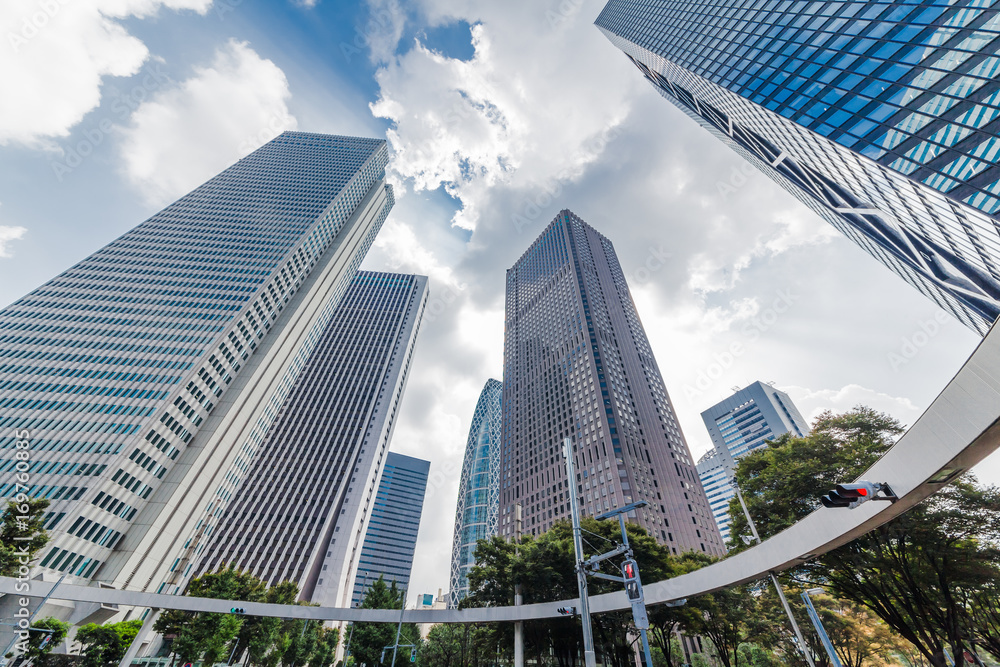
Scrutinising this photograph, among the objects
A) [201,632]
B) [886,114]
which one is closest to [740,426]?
[886,114]

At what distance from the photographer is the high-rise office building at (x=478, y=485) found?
13750 cm

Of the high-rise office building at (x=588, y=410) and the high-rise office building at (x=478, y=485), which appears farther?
the high-rise office building at (x=478, y=485)

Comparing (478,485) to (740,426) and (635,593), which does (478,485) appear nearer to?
(740,426)

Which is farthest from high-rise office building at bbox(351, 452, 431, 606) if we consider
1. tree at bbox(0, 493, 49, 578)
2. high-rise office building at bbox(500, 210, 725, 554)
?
tree at bbox(0, 493, 49, 578)

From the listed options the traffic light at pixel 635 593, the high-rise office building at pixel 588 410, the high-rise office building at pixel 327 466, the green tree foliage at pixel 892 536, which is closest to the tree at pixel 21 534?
the traffic light at pixel 635 593

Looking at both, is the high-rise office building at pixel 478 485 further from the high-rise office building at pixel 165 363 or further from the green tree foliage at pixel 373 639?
the green tree foliage at pixel 373 639

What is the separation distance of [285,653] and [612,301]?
105531mm

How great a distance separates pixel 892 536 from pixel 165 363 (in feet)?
261

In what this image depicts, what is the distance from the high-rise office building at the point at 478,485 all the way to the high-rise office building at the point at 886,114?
112795mm

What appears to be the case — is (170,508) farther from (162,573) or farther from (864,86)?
(864,86)

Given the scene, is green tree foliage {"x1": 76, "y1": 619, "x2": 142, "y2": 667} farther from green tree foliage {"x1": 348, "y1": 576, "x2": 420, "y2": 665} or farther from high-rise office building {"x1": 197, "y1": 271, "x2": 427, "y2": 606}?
high-rise office building {"x1": 197, "y1": 271, "x2": 427, "y2": 606}

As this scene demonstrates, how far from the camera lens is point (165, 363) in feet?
194

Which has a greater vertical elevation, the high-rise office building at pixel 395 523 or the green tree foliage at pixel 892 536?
the high-rise office building at pixel 395 523

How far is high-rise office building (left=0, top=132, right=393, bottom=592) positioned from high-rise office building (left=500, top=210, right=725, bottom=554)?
5791 centimetres
